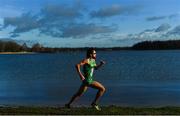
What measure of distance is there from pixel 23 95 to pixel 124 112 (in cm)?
1436

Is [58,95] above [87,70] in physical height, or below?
below

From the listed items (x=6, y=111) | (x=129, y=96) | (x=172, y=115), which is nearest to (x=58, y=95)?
(x=129, y=96)

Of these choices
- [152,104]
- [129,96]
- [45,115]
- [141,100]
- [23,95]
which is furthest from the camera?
[23,95]

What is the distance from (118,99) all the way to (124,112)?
10571 mm

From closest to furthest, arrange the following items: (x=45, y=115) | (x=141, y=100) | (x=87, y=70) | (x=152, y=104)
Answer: (x=45, y=115), (x=87, y=70), (x=152, y=104), (x=141, y=100)

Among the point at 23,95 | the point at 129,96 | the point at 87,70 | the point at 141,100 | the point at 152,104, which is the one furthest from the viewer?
the point at 23,95

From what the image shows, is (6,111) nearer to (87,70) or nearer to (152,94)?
(87,70)

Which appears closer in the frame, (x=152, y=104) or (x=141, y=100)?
(x=152, y=104)

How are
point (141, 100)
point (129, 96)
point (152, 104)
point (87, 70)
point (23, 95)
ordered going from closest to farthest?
point (87, 70)
point (152, 104)
point (141, 100)
point (129, 96)
point (23, 95)

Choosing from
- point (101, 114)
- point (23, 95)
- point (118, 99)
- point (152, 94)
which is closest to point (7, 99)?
point (23, 95)

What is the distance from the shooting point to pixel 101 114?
1236 cm

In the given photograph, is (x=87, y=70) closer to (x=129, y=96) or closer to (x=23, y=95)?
(x=129, y=96)

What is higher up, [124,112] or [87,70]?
[87,70]

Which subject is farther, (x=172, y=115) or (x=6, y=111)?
(x=6, y=111)
